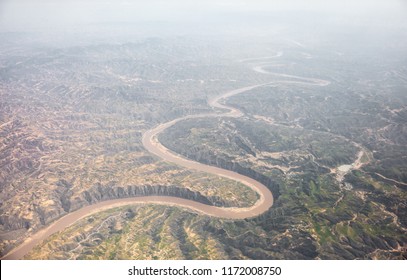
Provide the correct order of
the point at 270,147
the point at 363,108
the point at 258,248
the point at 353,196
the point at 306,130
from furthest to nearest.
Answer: the point at 363,108 < the point at 306,130 < the point at 270,147 < the point at 353,196 < the point at 258,248

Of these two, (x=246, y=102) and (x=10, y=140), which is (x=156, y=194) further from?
(x=246, y=102)

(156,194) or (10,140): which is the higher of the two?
(10,140)

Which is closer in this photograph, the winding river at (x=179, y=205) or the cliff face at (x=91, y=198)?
the winding river at (x=179, y=205)

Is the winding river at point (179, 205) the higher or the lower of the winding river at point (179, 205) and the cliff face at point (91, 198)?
the lower

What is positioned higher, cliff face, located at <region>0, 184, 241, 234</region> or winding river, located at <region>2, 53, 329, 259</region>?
cliff face, located at <region>0, 184, 241, 234</region>

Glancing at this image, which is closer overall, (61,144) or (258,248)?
(258,248)

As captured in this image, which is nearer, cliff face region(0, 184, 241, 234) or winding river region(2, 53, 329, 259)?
winding river region(2, 53, 329, 259)

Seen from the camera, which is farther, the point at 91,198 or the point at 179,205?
the point at 91,198

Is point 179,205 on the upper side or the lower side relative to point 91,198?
lower

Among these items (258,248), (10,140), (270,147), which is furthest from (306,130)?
(10,140)

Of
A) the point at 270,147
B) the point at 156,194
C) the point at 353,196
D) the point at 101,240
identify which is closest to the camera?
the point at 101,240
